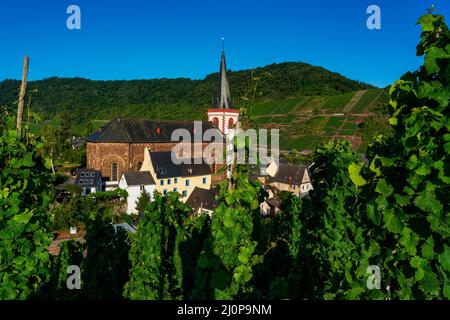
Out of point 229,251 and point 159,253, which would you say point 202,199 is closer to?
point 159,253

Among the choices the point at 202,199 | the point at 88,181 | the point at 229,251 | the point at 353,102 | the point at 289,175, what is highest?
the point at 353,102

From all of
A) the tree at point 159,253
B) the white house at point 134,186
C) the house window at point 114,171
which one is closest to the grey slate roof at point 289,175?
the white house at point 134,186

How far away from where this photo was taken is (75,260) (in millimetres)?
11711

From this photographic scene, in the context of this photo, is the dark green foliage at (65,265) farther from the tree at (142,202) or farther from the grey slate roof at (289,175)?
the grey slate roof at (289,175)

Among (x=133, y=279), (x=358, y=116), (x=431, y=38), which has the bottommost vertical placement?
(x=133, y=279)

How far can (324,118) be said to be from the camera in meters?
87.7

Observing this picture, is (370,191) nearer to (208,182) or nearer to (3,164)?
(3,164)

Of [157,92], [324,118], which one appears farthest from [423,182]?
[157,92]

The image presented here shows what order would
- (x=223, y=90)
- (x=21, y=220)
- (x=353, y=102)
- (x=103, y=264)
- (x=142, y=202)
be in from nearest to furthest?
(x=21, y=220) < (x=103, y=264) < (x=142, y=202) < (x=223, y=90) < (x=353, y=102)

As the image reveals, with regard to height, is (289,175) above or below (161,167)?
below

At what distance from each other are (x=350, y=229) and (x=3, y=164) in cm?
740

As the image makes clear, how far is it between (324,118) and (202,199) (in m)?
63.8

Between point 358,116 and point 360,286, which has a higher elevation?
point 358,116
